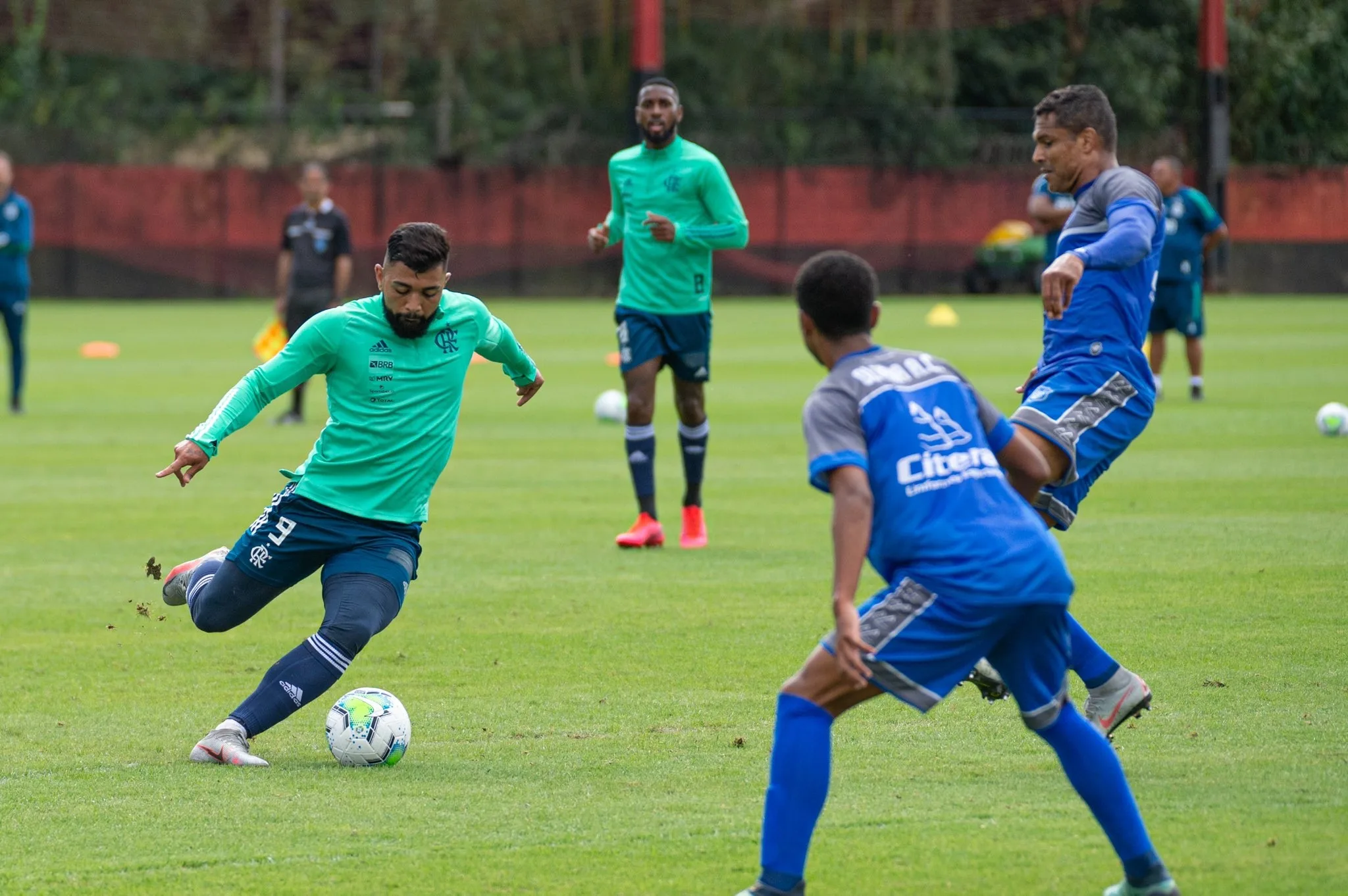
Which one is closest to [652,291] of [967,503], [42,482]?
[42,482]

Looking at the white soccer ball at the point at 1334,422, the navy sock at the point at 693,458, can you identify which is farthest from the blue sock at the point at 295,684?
the white soccer ball at the point at 1334,422

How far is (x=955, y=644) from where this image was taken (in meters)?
4.47

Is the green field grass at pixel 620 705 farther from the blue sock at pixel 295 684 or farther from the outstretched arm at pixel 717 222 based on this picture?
the outstretched arm at pixel 717 222

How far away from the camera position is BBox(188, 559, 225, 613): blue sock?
661 cm

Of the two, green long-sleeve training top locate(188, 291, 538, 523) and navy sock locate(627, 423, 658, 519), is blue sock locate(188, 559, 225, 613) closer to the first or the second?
green long-sleeve training top locate(188, 291, 538, 523)

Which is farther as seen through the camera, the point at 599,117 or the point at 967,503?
the point at 599,117

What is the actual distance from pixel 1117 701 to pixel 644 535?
16.5ft

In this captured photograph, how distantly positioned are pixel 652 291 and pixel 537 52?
3952 cm

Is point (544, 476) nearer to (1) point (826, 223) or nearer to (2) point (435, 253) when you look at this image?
(2) point (435, 253)

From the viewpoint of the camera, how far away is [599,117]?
150 ft

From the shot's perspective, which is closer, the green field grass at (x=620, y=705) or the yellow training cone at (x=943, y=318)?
the green field grass at (x=620, y=705)

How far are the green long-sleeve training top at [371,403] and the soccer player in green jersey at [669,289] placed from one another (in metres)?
4.26

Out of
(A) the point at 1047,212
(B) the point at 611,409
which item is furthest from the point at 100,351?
(A) the point at 1047,212

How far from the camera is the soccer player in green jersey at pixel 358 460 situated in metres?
6.22
